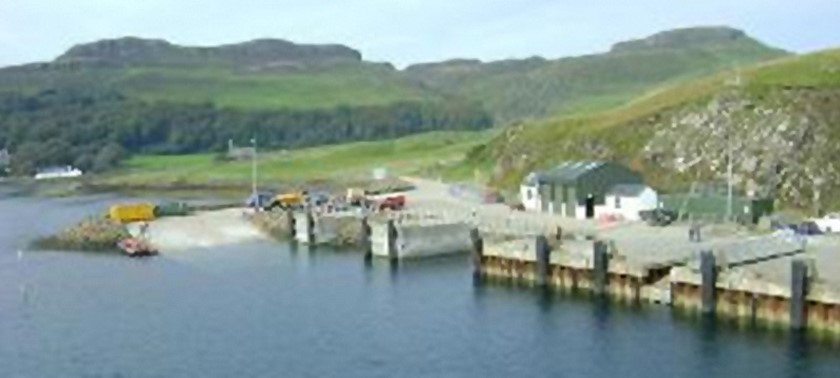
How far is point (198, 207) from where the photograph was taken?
520ft

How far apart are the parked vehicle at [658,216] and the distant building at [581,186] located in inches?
228

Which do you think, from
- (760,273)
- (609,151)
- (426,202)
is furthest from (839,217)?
(426,202)

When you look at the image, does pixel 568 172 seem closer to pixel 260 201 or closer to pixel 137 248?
pixel 137 248

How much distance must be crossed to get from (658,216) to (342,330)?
33.9m

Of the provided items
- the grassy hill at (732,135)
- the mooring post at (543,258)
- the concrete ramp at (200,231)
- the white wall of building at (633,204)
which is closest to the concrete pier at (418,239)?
the white wall of building at (633,204)

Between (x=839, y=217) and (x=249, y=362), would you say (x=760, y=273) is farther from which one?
(x=249, y=362)

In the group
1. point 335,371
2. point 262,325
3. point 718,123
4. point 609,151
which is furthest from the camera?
point 609,151

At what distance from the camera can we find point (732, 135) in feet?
408

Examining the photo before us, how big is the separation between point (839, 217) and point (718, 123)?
1195 inches

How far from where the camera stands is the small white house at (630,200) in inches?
4389

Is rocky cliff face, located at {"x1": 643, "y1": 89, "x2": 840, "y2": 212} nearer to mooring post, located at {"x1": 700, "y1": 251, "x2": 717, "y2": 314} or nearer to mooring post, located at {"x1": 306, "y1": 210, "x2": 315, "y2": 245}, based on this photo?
mooring post, located at {"x1": 306, "y1": 210, "x2": 315, "y2": 245}

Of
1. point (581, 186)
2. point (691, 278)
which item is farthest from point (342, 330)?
point (581, 186)

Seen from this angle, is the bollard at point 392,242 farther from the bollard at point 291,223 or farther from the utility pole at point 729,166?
the utility pole at point 729,166

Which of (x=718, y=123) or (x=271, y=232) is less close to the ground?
(x=718, y=123)
